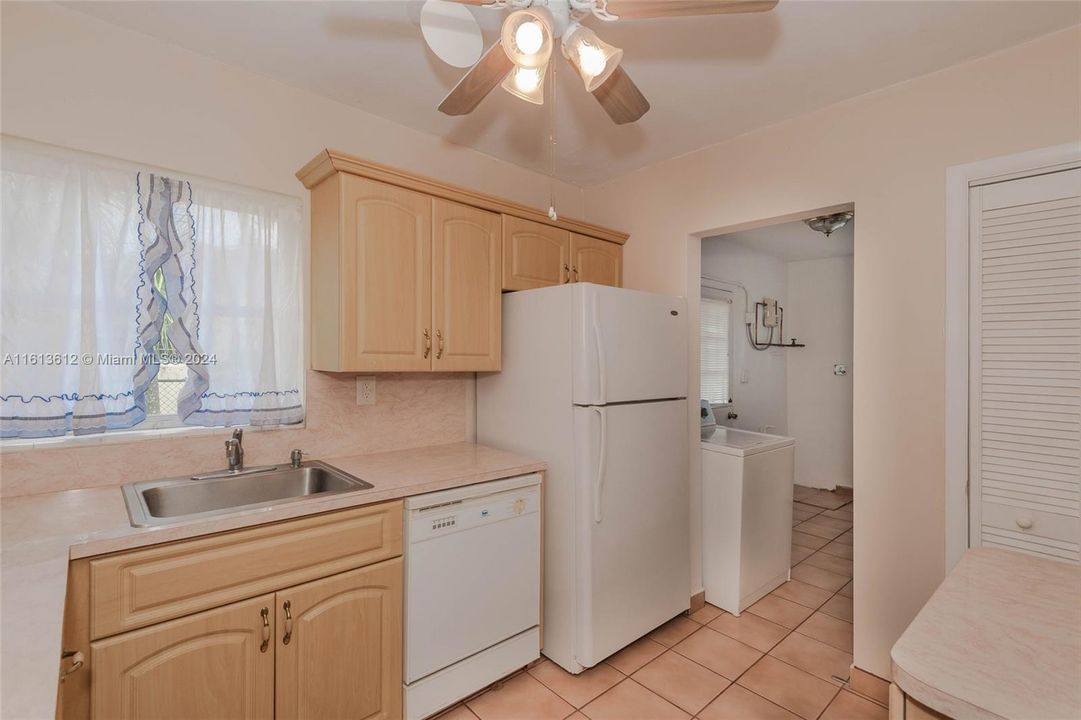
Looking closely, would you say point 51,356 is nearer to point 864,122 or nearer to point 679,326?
point 679,326

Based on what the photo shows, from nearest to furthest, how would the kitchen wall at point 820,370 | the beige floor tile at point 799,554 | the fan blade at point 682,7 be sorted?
the fan blade at point 682,7
the beige floor tile at point 799,554
the kitchen wall at point 820,370

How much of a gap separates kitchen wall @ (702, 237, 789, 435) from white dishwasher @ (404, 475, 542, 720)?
3061 millimetres

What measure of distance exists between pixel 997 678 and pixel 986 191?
1.81 meters

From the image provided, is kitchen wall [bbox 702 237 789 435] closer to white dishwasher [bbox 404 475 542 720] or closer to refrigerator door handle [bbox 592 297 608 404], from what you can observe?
refrigerator door handle [bbox 592 297 608 404]

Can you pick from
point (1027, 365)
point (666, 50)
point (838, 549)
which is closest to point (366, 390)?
point (666, 50)

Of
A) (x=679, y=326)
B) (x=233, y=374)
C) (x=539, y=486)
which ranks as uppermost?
(x=679, y=326)

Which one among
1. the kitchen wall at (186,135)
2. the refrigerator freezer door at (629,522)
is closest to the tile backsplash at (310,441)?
the kitchen wall at (186,135)

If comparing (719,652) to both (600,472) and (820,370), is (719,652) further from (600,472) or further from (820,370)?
(820,370)

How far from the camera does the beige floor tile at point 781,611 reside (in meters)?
2.66

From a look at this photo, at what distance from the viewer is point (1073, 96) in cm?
170

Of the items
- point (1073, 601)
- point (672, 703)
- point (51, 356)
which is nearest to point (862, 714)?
point (672, 703)

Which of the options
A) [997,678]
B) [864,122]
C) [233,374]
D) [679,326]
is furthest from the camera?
[679,326]

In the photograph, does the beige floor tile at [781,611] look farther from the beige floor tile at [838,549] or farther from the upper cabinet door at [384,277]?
the upper cabinet door at [384,277]

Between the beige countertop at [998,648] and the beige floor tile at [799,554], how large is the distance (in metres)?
2.32
